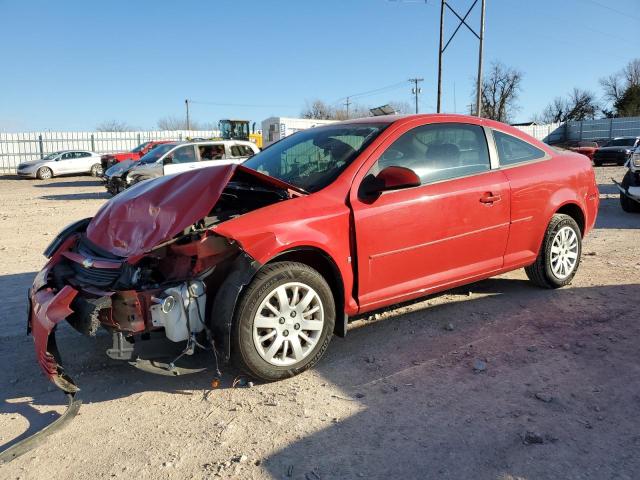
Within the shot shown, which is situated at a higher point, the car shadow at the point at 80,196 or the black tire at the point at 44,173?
the black tire at the point at 44,173

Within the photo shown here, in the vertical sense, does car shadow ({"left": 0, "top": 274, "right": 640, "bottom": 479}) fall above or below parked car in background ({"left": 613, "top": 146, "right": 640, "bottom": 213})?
below

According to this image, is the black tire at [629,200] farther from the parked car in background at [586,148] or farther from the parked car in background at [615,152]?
the parked car in background at [615,152]

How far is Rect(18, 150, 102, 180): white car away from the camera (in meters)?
25.9

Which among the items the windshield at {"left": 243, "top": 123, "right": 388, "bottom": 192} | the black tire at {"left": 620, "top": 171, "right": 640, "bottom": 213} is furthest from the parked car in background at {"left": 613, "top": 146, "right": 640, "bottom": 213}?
the windshield at {"left": 243, "top": 123, "right": 388, "bottom": 192}

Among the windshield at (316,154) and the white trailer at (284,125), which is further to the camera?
the white trailer at (284,125)

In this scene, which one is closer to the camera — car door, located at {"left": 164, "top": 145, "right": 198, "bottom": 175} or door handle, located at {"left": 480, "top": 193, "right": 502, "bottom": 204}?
door handle, located at {"left": 480, "top": 193, "right": 502, "bottom": 204}

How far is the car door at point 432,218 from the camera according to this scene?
3.78 metres

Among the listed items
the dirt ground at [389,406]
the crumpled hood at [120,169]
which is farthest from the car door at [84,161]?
the dirt ground at [389,406]

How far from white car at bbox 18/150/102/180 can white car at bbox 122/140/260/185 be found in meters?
12.7

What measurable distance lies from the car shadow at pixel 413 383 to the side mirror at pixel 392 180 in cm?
120

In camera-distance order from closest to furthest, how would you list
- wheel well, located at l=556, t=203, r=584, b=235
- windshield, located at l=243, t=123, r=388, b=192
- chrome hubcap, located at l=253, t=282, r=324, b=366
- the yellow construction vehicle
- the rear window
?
1. chrome hubcap, located at l=253, t=282, r=324, b=366
2. windshield, located at l=243, t=123, r=388, b=192
3. the rear window
4. wheel well, located at l=556, t=203, r=584, b=235
5. the yellow construction vehicle

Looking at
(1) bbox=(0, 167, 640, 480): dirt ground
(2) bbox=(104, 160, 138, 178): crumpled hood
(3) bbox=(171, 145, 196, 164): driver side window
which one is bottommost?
(1) bbox=(0, 167, 640, 480): dirt ground

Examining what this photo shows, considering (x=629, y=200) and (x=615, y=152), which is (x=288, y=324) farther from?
(x=615, y=152)

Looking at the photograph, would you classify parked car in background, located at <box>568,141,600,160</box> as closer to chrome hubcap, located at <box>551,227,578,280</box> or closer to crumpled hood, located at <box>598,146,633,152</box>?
crumpled hood, located at <box>598,146,633,152</box>
